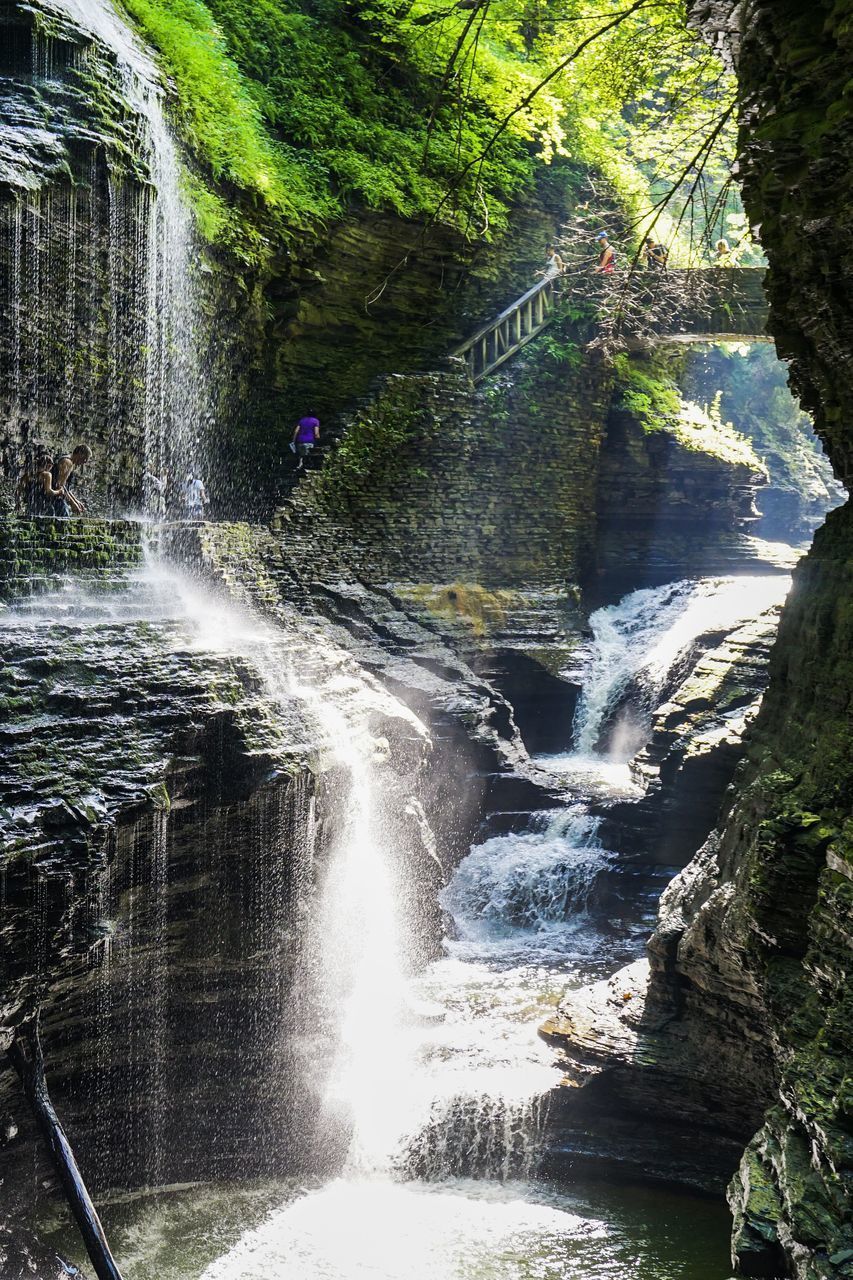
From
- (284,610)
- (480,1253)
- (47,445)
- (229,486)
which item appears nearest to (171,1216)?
(480,1253)

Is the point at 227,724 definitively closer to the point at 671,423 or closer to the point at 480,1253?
the point at 480,1253

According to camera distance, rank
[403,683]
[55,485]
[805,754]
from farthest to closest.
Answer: [403,683], [55,485], [805,754]

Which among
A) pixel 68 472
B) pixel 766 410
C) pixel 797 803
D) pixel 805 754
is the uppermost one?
pixel 766 410

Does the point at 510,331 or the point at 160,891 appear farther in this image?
the point at 510,331

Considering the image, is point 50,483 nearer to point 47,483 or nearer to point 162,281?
point 47,483

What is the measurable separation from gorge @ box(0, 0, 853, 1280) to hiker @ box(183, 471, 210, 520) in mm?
225

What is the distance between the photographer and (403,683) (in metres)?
13.7

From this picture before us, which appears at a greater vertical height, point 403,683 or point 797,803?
point 797,803

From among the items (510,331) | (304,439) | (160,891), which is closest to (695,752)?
(160,891)

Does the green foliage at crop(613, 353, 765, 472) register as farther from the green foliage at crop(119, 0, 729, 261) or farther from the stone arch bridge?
Answer: the green foliage at crop(119, 0, 729, 261)

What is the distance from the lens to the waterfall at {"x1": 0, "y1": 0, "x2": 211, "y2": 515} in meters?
11.2

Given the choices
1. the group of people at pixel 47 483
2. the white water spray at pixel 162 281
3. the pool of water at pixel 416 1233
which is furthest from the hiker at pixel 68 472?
the pool of water at pixel 416 1233

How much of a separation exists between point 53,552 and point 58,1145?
486 centimetres

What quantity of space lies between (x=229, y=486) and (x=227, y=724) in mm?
8155
